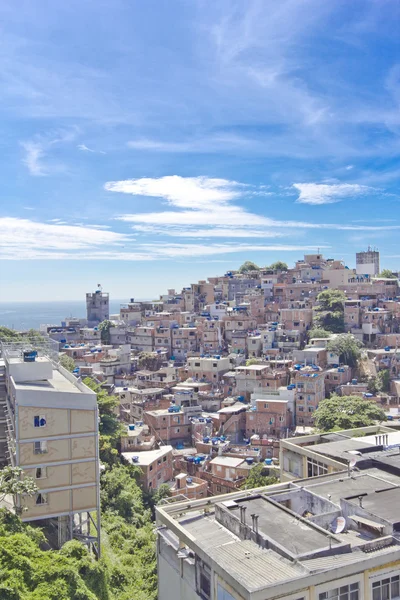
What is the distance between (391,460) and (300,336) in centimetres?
2940

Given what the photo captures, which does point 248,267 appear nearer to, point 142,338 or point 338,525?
point 142,338

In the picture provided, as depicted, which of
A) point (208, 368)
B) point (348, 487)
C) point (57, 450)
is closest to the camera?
point (348, 487)

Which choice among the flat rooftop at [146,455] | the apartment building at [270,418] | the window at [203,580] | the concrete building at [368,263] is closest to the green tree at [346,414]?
the apartment building at [270,418]

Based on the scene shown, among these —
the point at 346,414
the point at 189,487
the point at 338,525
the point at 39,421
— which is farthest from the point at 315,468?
the point at 346,414

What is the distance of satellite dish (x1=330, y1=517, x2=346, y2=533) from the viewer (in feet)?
27.5

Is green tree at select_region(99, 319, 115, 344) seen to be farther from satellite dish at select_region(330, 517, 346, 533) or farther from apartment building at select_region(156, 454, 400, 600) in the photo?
satellite dish at select_region(330, 517, 346, 533)

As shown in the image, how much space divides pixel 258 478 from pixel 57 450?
37.0 feet

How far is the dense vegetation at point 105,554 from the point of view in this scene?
29.7ft

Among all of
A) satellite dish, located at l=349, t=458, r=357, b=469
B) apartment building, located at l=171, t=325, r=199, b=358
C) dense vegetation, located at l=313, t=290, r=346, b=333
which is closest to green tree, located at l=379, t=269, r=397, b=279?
dense vegetation, located at l=313, t=290, r=346, b=333

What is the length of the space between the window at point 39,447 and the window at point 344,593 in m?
7.49

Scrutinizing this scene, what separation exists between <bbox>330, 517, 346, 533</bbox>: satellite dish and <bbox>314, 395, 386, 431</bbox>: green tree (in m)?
15.6

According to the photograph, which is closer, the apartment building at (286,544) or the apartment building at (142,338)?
the apartment building at (286,544)

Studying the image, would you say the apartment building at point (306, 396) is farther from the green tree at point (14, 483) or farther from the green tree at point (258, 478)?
the green tree at point (14, 483)

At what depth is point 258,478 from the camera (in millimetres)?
21469
